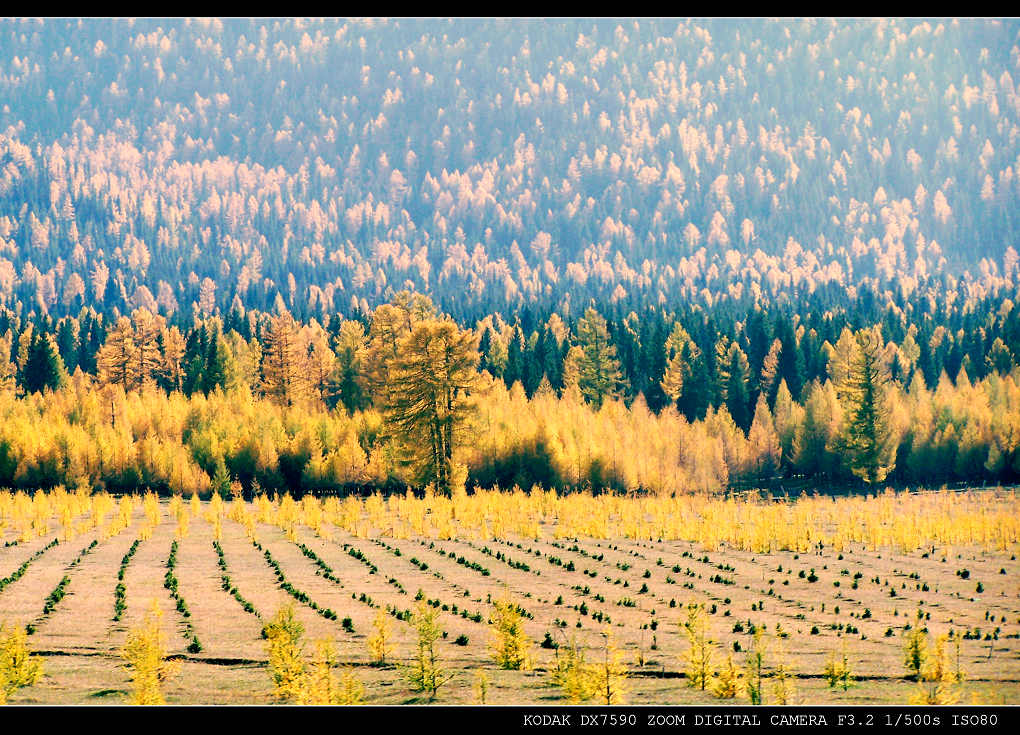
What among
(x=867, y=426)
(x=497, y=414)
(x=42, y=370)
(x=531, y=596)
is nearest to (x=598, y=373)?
(x=497, y=414)

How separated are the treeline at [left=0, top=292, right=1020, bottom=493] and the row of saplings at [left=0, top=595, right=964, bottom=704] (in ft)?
113

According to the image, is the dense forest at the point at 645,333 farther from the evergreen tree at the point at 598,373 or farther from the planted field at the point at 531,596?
the planted field at the point at 531,596

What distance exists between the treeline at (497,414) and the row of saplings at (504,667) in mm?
34424

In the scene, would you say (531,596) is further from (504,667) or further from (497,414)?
(497,414)

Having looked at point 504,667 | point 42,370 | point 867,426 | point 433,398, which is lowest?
point 504,667

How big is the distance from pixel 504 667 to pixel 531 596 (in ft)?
22.2

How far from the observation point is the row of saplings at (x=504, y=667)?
1772 cm

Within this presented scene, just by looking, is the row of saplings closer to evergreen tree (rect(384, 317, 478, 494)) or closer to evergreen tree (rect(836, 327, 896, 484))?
evergreen tree (rect(384, 317, 478, 494))

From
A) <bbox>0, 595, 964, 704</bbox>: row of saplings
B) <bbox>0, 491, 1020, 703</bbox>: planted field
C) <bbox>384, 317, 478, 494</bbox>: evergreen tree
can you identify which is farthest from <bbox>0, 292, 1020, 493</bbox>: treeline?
<bbox>0, 595, 964, 704</bbox>: row of saplings

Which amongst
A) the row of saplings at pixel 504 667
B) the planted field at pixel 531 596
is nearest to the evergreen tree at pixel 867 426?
the planted field at pixel 531 596

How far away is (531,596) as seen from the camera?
26.3 metres

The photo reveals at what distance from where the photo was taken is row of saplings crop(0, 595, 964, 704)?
17.7 meters

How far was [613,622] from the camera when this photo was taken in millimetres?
23547

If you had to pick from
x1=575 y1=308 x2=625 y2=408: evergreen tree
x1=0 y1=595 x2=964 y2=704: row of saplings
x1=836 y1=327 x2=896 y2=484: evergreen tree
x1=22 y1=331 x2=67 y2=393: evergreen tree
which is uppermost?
x1=22 y1=331 x2=67 y2=393: evergreen tree
